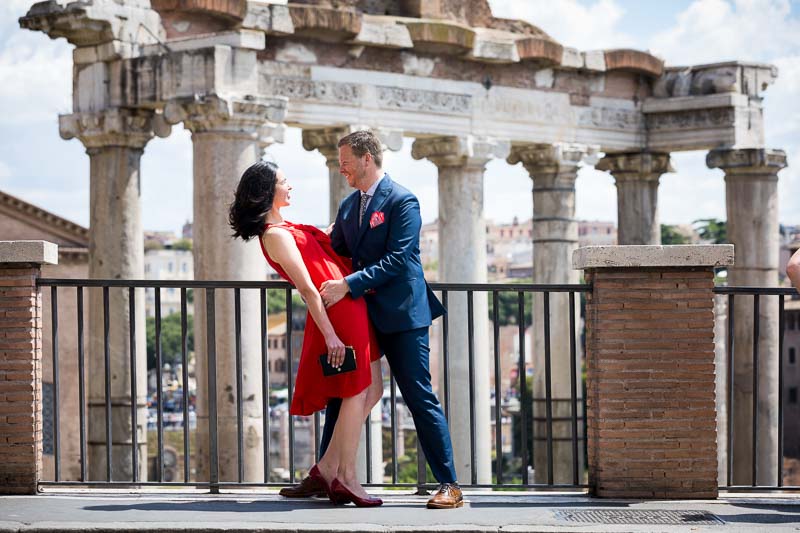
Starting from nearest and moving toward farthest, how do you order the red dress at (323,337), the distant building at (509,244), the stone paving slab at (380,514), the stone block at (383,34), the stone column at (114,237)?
the stone paving slab at (380,514)
the red dress at (323,337)
the stone column at (114,237)
the stone block at (383,34)
the distant building at (509,244)

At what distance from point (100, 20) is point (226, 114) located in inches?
85.9

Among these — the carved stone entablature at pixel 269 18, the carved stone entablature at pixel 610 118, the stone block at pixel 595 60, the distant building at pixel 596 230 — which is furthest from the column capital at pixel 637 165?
the distant building at pixel 596 230

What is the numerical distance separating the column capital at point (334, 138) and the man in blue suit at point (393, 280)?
33.1ft

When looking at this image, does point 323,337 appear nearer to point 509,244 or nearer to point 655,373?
point 655,373

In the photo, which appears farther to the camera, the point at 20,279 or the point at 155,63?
the point at 155,63

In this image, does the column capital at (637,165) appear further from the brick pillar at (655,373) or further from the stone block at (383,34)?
the brick pillar at (655,373)

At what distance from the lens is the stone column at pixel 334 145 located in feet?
64.0

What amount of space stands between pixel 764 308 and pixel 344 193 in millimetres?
7526

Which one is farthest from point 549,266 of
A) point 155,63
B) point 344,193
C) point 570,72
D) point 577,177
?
point 155,63

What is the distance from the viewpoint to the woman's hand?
29.7 feet

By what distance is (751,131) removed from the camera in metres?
23.1

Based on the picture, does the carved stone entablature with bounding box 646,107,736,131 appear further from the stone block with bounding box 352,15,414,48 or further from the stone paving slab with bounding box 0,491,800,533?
the stone paving slab with bounding box 0,491,800,533

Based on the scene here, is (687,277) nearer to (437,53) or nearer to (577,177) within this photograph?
(437,53)

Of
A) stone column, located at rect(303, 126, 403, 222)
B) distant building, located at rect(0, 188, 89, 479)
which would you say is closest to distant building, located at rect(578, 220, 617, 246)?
distant building, located at rect(0, 188, 89, 479)
